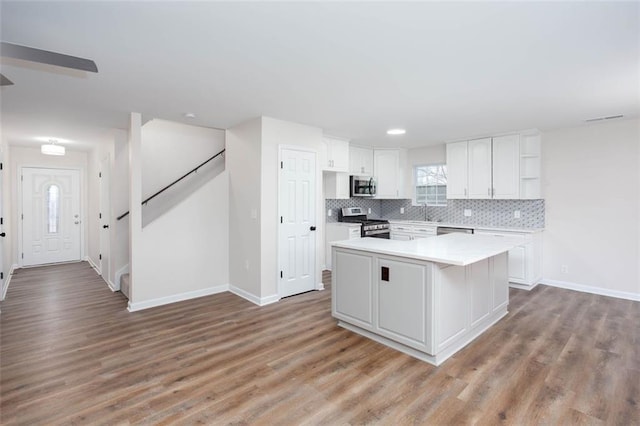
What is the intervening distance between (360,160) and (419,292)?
158 inches

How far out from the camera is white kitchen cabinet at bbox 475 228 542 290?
4.79 meters

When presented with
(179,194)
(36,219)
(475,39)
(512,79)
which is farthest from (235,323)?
(36,219)

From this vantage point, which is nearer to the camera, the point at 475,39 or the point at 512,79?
the point at 475,39

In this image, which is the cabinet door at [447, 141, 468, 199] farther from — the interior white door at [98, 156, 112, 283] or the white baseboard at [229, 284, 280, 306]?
the interior white door at [98, 156, 112, 283]

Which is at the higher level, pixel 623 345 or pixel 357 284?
pixel 357 284

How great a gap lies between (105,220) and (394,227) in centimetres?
516

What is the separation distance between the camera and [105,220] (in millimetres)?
5422

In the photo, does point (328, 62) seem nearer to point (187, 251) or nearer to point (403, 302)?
point (403, 302)

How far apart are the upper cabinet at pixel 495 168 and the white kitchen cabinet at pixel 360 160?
1.49m

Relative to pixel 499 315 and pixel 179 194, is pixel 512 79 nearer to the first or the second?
pixel 499 315

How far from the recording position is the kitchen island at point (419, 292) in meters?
2.67

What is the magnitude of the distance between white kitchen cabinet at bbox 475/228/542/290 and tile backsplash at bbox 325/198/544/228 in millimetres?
401

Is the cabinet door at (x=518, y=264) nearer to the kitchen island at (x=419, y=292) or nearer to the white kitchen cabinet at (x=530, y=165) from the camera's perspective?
the white kitchen cabinet at (x=530, y=165)

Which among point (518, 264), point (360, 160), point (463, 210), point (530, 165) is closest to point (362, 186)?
point (360, 160)
